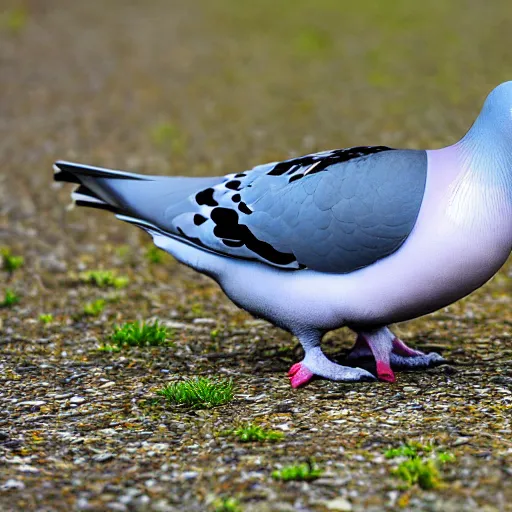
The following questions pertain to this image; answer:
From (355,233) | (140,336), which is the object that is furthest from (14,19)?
(355,233)

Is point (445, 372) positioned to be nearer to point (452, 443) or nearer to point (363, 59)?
point (452, 443)

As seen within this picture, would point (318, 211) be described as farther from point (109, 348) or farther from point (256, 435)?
point (109, 348)

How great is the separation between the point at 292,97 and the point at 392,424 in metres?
9.50

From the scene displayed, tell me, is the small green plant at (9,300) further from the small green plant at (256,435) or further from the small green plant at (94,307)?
the small green plant at (256,435)

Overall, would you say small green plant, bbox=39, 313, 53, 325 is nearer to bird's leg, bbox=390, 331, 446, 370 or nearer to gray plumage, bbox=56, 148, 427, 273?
gray plumage, bbox=56, 148, 427, 273

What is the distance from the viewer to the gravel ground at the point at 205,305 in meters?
4.02

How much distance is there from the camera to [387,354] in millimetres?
5203

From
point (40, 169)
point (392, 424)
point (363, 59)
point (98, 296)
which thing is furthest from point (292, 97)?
point (392, 424)

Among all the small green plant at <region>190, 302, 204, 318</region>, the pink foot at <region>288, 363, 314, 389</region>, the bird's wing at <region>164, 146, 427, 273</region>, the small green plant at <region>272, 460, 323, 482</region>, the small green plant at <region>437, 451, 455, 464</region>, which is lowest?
the small green plant at <region>272, 460, 323, 482</region>

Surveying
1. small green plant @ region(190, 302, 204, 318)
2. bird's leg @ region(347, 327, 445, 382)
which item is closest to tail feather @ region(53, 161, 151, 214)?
small green plant @ region(190, 302, 204, 318)

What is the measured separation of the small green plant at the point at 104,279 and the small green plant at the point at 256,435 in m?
3.26

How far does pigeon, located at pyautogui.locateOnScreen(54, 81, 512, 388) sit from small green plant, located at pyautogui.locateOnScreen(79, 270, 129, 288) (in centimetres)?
216

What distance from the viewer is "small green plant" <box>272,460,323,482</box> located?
392cm

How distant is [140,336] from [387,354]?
1770mm
